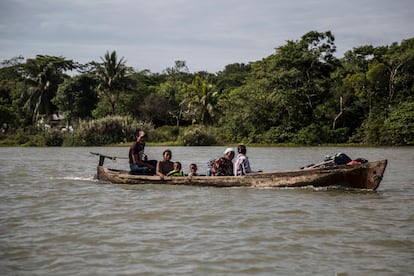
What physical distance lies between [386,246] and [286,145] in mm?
29274

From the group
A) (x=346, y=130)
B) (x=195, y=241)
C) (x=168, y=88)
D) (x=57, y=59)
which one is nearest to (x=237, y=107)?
(x=346, y=130)

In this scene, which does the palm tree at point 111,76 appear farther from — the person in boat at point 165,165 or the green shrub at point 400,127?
the person in boat at point 165,165

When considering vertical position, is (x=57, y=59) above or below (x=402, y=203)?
above

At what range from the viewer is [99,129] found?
35438 mm

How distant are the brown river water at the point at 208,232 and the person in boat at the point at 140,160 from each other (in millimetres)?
834

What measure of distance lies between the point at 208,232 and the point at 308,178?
4.15 m

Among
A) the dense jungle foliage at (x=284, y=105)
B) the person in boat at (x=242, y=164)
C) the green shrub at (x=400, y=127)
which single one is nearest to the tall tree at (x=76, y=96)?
the dense jungle foliage at (x=284, y=105)

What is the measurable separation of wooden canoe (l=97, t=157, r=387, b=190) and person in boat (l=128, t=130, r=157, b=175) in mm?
516

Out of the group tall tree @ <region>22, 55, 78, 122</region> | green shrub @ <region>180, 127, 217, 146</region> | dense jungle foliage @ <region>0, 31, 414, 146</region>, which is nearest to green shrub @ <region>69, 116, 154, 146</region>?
dense jungle foliage @ <region>0, 31, 414, 146</region>

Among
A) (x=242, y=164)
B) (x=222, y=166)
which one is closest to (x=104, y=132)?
(x=222, y=166)

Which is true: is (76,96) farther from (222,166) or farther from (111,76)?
(222,166)

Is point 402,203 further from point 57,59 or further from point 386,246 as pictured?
point 57,59

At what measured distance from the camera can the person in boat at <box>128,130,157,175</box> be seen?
11.5 meters

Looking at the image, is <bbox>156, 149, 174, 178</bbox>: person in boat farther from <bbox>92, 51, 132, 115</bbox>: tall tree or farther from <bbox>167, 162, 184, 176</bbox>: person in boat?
<bbox>92, 51, 132, 115</bbox>: tall tree
